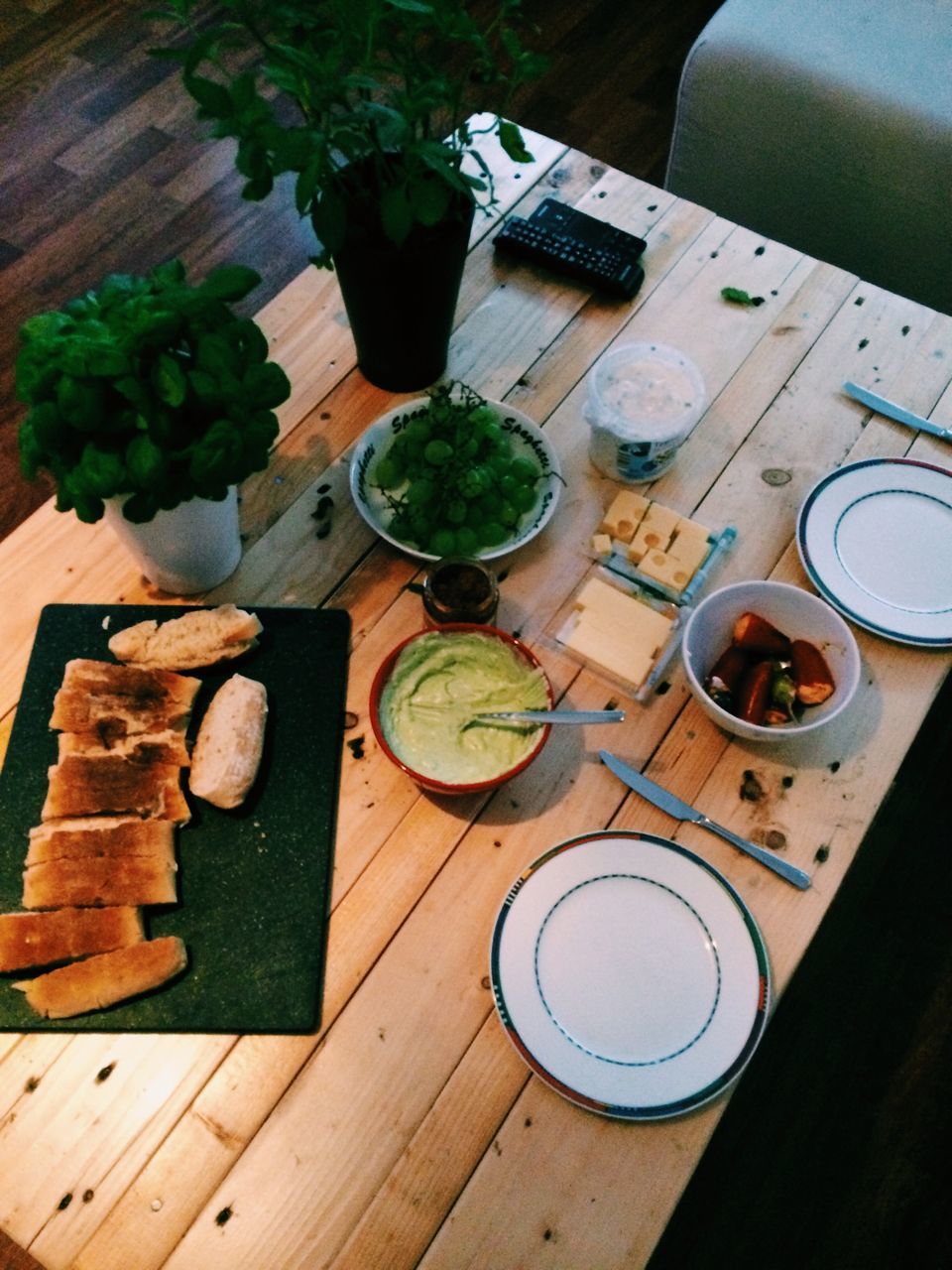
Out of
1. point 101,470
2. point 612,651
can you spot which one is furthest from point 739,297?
point 101,470

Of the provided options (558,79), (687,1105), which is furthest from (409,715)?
(558,79)

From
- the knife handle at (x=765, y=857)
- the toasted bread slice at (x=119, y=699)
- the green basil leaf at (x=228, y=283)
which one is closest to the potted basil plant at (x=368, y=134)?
the green basil leaf at (x=228, y=283)

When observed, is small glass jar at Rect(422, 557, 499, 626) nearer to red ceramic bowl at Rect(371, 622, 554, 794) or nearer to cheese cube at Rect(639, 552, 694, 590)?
red ceramic bowl at Rect(371, 622, 554, 794)

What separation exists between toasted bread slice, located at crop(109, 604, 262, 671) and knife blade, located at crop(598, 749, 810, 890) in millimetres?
466

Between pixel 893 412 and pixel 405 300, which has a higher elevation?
pixel 405 300

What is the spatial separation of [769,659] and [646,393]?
0.41 meters

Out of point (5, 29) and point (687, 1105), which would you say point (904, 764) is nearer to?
point (687, 1105)

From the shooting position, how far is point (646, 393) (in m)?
1.29

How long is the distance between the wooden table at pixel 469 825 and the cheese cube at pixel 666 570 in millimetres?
84

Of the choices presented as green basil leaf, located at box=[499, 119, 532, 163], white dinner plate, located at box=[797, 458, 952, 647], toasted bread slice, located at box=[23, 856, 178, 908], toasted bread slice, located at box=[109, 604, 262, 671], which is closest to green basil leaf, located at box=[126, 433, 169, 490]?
toasted bread slice, located at box=[109, 604, 262, 671]

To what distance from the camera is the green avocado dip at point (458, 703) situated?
1.07 meters

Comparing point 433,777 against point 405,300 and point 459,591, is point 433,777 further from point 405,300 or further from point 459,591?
point 405,300

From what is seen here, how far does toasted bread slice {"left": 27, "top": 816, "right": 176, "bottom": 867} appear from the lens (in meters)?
1.01

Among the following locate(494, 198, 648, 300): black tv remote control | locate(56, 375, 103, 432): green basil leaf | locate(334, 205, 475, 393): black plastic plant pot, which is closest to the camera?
locate(56, 375, 103, 432): green basil leaf
